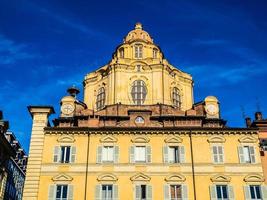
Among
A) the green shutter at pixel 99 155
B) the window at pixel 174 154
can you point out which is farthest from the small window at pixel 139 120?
the green shutter at pixel 99 155

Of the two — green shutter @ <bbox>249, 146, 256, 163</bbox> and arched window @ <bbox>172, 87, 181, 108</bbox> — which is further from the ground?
arched window @ <bbox>172, 87, 181, 108</bbox>

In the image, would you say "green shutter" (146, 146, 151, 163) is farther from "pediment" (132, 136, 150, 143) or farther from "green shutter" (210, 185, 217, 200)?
"green shutter" (210, 185, 217, 200)

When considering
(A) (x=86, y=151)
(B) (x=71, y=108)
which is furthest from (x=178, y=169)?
(B) (x=71, y=108)

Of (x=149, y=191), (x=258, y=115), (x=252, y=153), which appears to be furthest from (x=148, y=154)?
(x=258, y=115)

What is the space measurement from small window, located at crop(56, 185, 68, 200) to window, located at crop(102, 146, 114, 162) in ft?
14.9

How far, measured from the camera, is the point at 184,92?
5603 cm

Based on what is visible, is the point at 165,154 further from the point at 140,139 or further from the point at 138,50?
the point at 138,50

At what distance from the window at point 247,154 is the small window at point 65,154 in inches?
665

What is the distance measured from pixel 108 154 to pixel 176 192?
7.53 metres


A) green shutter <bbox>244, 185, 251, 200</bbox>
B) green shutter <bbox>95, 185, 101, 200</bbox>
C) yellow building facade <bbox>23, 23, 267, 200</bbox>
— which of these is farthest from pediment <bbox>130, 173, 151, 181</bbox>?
green shutter <bbox>244, 185, 251, 200</bbox>

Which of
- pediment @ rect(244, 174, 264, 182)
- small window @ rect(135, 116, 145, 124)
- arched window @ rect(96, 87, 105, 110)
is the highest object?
arched window @ rect(96, 87, 105, 110)

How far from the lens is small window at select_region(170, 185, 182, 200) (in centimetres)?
3492

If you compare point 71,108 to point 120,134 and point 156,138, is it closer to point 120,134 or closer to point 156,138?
point 120,134

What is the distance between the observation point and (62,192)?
35.2 metres
